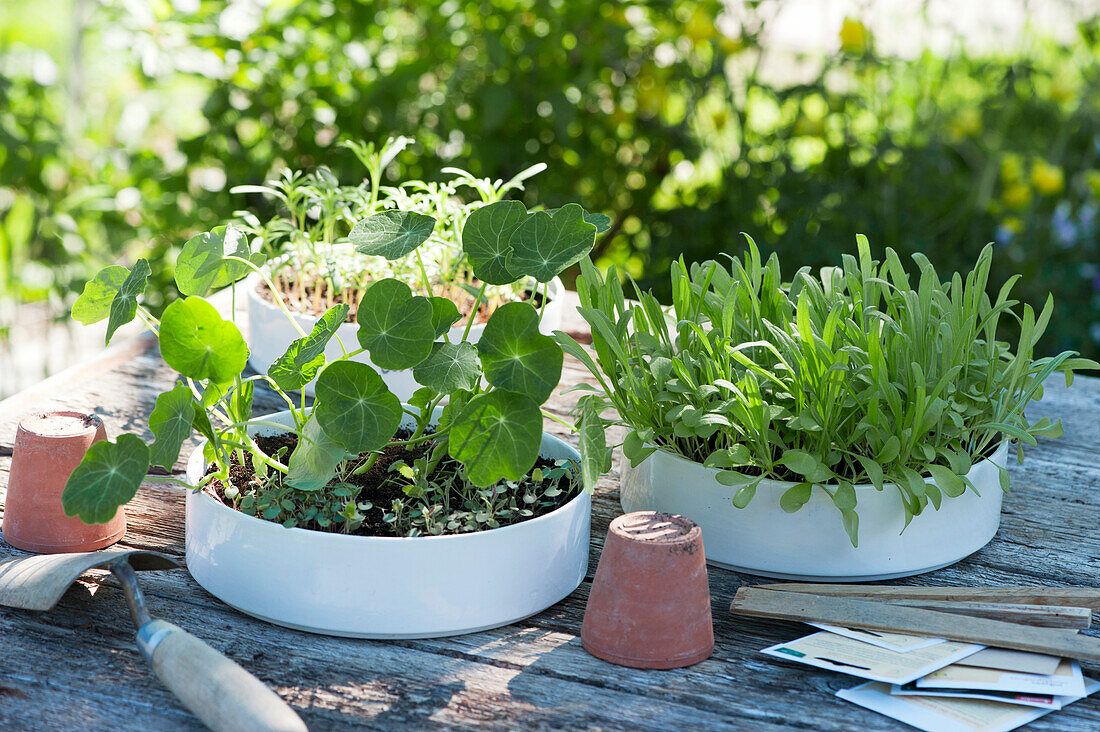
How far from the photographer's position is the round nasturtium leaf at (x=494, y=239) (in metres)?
0.72

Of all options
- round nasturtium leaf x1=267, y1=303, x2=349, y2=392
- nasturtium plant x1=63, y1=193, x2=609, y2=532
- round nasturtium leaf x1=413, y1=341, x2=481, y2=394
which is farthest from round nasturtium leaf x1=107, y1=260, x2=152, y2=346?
round nasturtium leaf x1=413, y1=341, x2=481, y2=394

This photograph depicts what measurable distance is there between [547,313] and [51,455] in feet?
1.95

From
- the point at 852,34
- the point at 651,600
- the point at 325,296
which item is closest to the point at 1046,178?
the point at 852,34

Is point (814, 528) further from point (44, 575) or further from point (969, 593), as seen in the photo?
point (44, 575)

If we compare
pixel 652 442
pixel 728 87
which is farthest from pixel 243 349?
pixel 728 87

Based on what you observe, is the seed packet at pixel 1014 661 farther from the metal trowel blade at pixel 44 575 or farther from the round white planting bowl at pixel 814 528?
the metal trowel blade at pixel 44 575

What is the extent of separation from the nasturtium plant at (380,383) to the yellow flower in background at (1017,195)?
75.8 inches

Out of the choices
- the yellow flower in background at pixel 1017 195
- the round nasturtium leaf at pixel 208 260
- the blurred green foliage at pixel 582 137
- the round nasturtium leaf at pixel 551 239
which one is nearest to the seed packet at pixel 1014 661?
the round nasturtium leaf at pixel 551 239

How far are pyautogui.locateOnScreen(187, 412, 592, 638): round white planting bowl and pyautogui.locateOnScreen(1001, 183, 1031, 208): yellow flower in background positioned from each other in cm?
201

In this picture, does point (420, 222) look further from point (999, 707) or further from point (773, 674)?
point (999, 707)

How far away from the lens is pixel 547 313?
121cm

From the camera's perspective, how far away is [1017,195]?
2342 millimetres

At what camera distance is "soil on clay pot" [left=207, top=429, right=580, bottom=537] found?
27.7 inches

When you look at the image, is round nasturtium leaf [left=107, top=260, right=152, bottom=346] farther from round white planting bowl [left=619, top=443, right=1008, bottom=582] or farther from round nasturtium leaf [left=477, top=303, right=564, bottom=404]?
round white planting bowl [left=619, top=443, right=1008, bottom=582]
